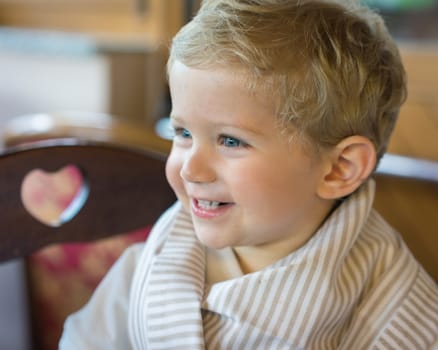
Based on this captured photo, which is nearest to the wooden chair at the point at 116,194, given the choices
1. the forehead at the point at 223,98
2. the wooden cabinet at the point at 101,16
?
the forehead at the point at 223,98

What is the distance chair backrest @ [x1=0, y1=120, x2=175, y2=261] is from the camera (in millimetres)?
754

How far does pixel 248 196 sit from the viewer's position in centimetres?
57

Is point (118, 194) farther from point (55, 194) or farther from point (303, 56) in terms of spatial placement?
point (303, 56)

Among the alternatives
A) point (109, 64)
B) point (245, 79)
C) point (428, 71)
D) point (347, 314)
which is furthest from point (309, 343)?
point (428, 71)

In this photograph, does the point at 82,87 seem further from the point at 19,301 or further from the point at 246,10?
the point at 246,10

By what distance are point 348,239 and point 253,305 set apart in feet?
0.41

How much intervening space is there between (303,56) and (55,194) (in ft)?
1.59

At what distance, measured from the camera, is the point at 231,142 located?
0.57m

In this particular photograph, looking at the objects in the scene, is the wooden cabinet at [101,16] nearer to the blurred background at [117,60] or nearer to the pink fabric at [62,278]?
the blurred background at [117,60]

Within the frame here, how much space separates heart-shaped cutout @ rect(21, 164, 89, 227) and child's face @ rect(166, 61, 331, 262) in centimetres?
25

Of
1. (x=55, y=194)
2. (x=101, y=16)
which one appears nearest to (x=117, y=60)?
(x=101, y=16)

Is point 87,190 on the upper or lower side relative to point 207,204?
lower

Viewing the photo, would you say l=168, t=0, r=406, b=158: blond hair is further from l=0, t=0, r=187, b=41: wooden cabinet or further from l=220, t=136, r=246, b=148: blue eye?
l=0, t=0, r=187, b=41: wooden cabinet

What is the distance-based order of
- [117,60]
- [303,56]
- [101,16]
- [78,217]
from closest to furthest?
[303,56] < [78,217] < [117,60] < [101,16]
